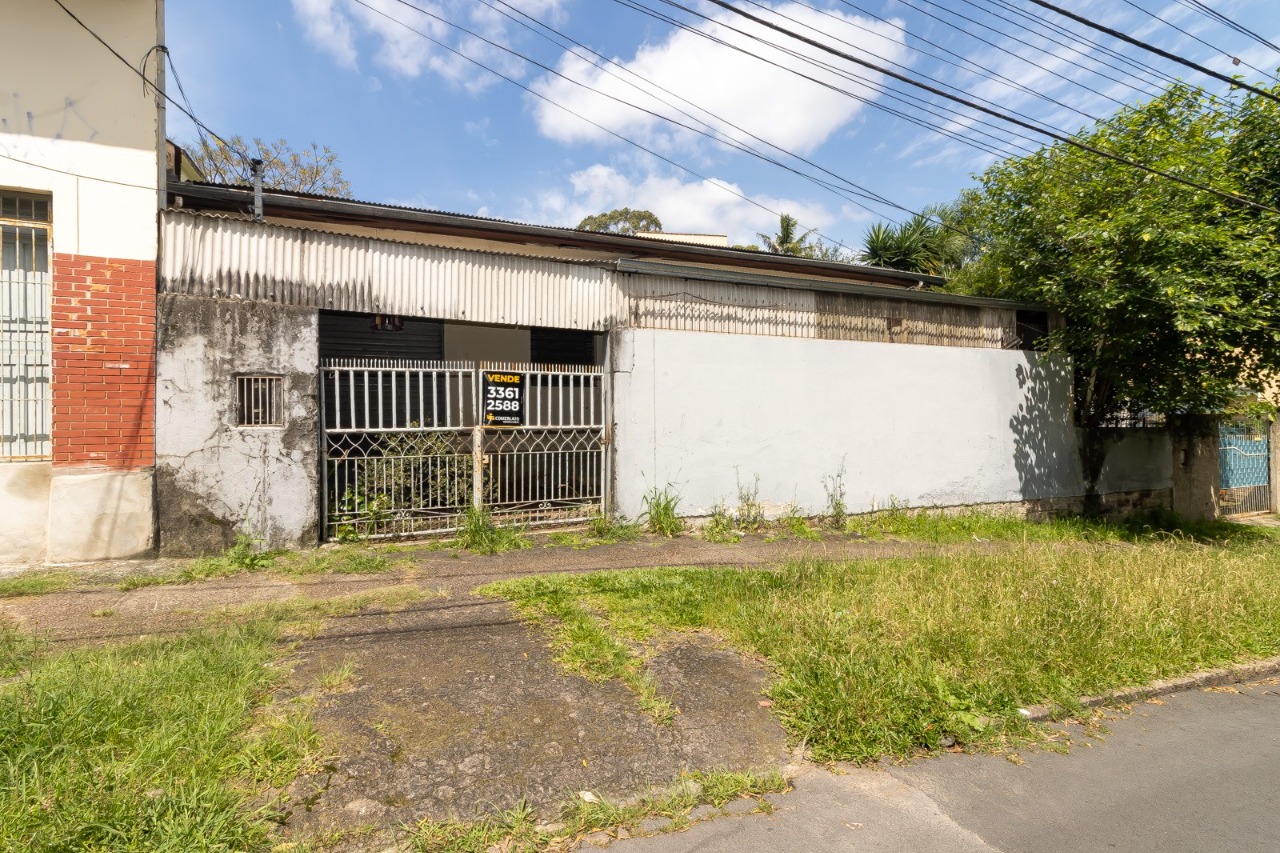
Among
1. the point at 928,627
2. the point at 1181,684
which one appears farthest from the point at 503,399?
the point at 1181,684

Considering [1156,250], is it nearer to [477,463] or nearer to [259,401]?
[477,463]

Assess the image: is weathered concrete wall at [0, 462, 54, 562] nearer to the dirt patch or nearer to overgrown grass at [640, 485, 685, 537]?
the dirt patch

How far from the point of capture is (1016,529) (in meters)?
9.02

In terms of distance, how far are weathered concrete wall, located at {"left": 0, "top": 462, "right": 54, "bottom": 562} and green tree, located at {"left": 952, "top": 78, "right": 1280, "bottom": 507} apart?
12.1m

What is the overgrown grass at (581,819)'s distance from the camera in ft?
7.74

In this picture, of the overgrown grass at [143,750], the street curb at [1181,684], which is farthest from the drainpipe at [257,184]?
the street curb at [1181,684]

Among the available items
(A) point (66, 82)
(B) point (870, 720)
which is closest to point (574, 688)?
(B) point (870, 720)

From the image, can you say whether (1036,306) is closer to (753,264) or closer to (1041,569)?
(753,264)

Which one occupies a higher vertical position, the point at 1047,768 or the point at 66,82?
the point at 66,82

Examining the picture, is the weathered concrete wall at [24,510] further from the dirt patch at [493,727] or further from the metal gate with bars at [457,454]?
the dirt patch at [493,727]

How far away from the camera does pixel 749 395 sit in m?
8.29

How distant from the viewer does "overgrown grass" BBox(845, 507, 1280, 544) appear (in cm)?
862

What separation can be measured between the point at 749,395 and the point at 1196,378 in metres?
6.27

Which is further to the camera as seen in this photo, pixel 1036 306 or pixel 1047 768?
pixel 1036 306
